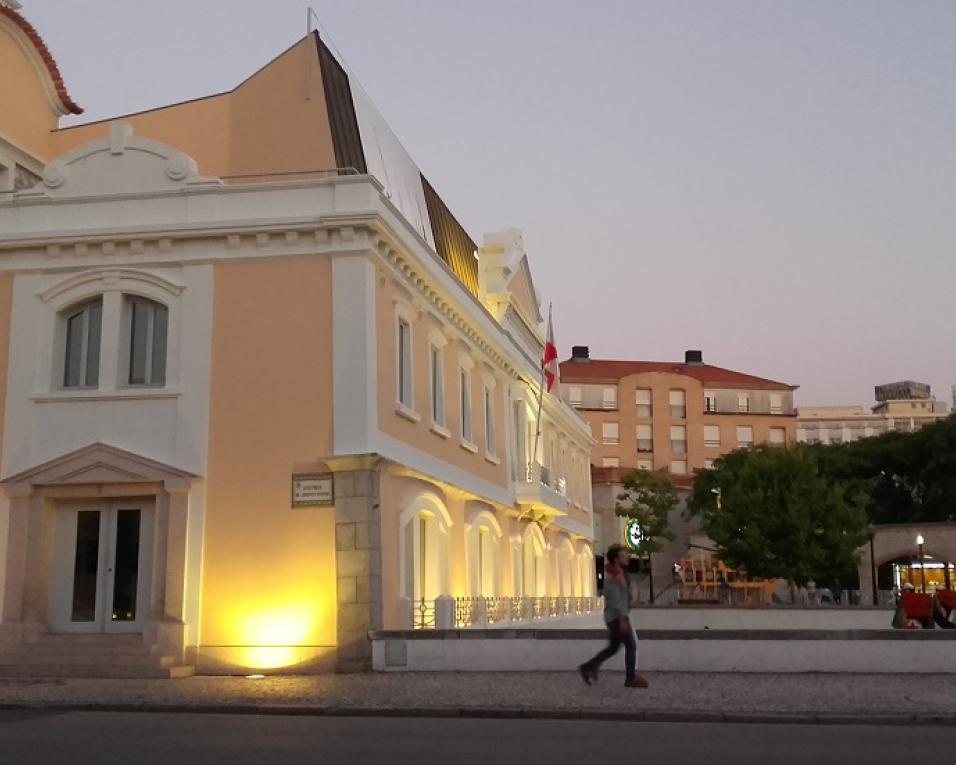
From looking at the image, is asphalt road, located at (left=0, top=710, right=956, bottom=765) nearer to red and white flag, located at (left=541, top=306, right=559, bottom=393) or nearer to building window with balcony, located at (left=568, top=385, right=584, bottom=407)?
red and white flag, located at (left=541, top=306, right=559, bottom=393)

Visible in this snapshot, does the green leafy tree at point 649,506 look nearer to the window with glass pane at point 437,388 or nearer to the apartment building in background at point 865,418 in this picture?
the window with glass pane at point 437,388

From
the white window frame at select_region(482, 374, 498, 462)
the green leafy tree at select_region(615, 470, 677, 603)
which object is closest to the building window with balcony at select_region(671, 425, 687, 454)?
the green leafy tree at select_region(615, 470, 677, 603)

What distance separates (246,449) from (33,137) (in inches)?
408

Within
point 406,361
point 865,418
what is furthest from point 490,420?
point 865,418

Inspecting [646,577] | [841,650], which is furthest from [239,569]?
[646,577]

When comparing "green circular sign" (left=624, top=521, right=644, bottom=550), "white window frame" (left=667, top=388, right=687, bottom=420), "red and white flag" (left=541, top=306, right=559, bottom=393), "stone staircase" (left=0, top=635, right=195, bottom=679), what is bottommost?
"stone staircase" (left=0, top=635, right=195, bottom=679)

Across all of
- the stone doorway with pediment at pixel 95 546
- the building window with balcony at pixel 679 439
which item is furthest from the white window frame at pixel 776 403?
the stone doorway with pediment at pixel 95 546

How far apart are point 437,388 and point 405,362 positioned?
2455 millimetres

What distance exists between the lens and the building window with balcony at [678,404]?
8688 centimetres

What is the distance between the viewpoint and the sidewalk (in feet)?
39.2

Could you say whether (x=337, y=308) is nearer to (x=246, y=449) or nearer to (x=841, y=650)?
(x=246, y=449)

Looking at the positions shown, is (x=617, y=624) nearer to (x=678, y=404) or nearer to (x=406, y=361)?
(x=406, y=361)

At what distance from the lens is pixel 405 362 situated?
21531mm

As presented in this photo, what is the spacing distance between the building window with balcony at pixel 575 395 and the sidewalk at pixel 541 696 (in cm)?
6965
